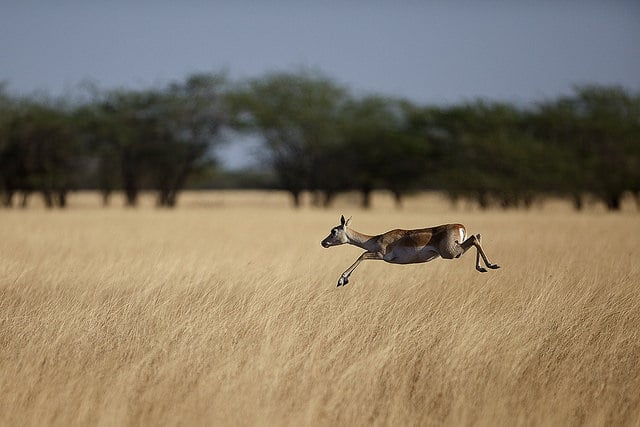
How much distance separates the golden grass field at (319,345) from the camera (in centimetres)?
557

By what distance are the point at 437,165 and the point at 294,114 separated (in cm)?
1073

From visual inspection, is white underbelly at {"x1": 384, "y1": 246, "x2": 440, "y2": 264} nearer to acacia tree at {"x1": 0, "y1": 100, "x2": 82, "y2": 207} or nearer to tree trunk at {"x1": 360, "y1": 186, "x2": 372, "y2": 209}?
acacia tree at {"x1": 0, "y1": 100, "x2": 82, "y2": 207}

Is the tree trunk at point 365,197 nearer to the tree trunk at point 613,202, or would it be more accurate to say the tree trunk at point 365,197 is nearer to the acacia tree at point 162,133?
the acacia tree at point 162,133

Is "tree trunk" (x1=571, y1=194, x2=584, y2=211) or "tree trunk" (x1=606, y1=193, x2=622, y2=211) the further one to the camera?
"tree trunk" (x1=571, y1=194, x2=584, y2=211)

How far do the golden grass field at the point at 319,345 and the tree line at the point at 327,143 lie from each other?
3370 cm

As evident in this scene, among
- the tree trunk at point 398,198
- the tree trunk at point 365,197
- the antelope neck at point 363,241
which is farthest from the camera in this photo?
the tree trunk at point 365,197

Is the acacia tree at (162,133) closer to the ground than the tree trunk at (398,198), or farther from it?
farther from it

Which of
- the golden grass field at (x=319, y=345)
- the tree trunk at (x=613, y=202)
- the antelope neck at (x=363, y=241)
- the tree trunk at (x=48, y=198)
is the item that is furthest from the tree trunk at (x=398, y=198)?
the antelope neck at (x=363, y=241)

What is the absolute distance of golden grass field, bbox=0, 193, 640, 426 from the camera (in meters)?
5.57

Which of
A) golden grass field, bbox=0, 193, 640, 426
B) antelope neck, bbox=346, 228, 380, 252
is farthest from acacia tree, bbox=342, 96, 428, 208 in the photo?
antelope neck, bbox=346, 228, 380, 252

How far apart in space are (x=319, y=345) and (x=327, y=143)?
151ft

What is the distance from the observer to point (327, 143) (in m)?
52.8

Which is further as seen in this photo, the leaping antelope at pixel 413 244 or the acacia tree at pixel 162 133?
the acacia tree at pixel 162 133

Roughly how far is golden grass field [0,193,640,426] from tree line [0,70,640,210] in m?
33.7
